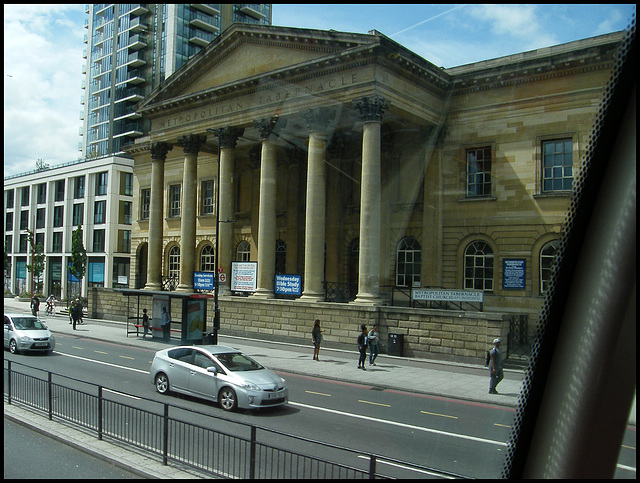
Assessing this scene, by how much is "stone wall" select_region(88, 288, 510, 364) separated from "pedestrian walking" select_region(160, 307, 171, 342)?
10.5 feet

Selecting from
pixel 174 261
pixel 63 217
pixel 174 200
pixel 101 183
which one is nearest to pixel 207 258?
pixel 174 261

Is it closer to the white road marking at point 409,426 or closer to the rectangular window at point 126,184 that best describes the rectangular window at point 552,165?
the white road marking at point 409,426

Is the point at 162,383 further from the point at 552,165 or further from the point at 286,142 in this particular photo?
the point at 286,142

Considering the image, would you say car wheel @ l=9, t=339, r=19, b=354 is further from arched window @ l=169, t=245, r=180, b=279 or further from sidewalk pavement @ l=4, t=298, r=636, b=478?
arched window @ l=169, t=245, r=180, b=279

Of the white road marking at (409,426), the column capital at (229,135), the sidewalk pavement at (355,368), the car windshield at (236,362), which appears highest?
the column capital at (229,135)

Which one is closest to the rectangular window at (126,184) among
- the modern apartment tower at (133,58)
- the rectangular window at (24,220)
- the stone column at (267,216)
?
the modern apartment tower at (133,58)

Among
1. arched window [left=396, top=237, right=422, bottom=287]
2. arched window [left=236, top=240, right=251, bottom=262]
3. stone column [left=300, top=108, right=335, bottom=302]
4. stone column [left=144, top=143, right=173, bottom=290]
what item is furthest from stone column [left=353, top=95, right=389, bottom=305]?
stone column [left=144, top=143, right=173, bottom=290]

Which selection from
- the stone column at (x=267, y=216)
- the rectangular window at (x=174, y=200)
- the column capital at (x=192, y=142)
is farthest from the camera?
the rectangular window at (x=174, y=200)

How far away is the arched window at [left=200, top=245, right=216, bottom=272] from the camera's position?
4331cm

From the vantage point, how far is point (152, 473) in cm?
771

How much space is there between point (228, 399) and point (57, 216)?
596 inches

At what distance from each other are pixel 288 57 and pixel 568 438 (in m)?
28.5

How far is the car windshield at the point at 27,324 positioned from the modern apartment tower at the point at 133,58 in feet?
34.9

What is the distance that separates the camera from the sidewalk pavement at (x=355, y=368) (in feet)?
52.9
